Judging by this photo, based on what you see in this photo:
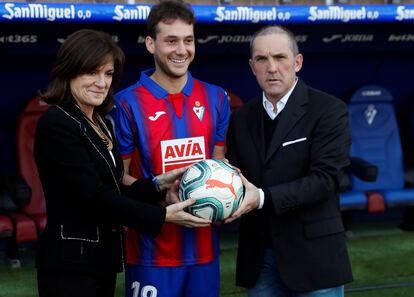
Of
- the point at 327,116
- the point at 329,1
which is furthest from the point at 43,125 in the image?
the point at 329,1

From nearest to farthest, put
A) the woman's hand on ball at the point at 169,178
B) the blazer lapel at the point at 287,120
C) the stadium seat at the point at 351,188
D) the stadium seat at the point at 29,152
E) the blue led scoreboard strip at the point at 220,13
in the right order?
the blazer lapel at the point at 287,120
the woman's hand on ball at the point at 169,178
the blue led scoreboard strip at the point at 220,13
the stadium seat at the point at 29,152
the stadium seat at the point at 351,188

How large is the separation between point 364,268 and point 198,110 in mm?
2879

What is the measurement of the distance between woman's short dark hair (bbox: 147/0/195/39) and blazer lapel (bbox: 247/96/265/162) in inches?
18.3

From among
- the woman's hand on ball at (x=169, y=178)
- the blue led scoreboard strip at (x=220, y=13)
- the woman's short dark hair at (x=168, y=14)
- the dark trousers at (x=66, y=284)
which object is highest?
the blue led scoreboard strip at (x=220, y=13)

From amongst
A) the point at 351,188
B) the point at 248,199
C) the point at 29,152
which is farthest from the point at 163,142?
the point at 351,188

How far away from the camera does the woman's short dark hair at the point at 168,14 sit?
3.64 metres

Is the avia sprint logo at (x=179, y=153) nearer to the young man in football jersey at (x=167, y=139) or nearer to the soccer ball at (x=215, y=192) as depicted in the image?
the young man in football jersey at (x=167, y=139)

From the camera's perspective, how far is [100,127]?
341 centimetres

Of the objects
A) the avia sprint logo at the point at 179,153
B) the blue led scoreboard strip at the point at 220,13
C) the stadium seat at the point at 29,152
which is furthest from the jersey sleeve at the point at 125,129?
the stadium seat at the point at 29,152

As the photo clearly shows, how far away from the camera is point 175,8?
→ 368cm

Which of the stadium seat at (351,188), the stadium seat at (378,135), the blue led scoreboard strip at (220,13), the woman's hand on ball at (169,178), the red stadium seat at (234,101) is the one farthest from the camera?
the stadium seat at (378,135)

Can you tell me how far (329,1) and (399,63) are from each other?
126 cm

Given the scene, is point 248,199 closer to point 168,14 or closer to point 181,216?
point 181,216

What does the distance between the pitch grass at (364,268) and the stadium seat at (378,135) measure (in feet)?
1.64
